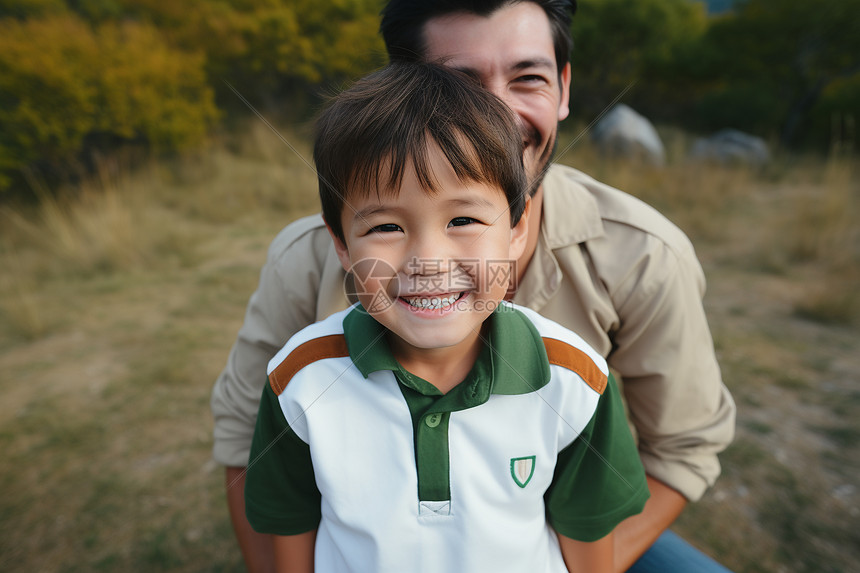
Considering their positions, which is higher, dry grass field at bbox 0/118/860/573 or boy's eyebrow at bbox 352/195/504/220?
boy's eyebrow at bbox 352/195/504/220

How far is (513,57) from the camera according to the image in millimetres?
1465

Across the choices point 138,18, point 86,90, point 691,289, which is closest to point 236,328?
point 691,289

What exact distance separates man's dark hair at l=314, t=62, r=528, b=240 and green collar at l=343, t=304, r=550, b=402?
28cm

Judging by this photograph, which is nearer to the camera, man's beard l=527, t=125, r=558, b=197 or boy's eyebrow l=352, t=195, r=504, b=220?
boy's eyebrow l=352, t=195, r=504, b=220

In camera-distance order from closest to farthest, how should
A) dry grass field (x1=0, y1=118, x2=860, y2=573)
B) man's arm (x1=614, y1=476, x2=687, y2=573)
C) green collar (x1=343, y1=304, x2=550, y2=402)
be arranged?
green collar (x1=343, y1=304, x2=550, y2=402) → man's arm (x1=614, y1=476, x2=687, y2=573) → dry grass field (x1=0, y1=118, x2=860, y2=573)

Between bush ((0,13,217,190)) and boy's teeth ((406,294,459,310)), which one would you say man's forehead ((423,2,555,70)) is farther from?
bush ((0,13,217,190))

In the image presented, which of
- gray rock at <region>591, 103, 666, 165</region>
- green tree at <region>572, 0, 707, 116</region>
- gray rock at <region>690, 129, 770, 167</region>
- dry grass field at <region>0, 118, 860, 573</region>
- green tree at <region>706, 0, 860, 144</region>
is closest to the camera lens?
dry grass field at <region>0, 118, 860, 573</region>

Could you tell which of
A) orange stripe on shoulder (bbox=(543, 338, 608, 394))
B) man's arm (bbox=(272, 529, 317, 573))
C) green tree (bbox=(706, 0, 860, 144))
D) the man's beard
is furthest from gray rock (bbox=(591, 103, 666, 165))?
man's arm (bbox=(272, 529, 317, 573))

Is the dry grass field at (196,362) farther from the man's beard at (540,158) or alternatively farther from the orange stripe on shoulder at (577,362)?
→ the man's beard at (540,158)

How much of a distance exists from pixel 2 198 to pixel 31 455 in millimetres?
5408

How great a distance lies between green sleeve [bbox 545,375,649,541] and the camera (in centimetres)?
110

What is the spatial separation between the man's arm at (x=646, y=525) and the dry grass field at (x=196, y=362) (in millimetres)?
934

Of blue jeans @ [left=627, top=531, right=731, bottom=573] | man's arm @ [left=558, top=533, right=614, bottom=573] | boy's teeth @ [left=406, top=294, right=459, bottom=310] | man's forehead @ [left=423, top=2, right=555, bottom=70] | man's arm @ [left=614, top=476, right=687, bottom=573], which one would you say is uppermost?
man's forehead @ [left=423, top=2, right=555, bottom=70]

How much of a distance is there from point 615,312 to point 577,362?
0.49 m
